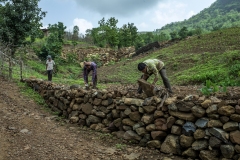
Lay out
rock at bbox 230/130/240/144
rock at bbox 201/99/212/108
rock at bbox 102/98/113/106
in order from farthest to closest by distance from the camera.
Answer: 1. rock at bbox 102/98/113/106
2. rock at bbox 201/99/212/108
3. rock at bbox 230/130/240/144

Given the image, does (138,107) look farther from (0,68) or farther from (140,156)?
(0,68)

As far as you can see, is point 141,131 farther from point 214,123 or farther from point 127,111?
point 214,123

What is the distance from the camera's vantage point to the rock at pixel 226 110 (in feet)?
14.1

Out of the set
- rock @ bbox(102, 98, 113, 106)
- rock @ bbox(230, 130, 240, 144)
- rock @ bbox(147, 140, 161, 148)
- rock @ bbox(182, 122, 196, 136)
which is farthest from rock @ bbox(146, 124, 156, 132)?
rock @ bbox(230, 130, 240, 144)

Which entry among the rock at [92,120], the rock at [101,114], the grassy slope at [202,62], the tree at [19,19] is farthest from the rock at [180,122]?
the tree at [19,19]

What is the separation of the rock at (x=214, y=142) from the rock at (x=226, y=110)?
47 centimetres

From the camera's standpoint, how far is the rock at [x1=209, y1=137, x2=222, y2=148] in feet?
14.5

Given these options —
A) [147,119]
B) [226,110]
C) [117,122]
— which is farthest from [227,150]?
[117,122]

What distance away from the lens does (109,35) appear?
35.9 m

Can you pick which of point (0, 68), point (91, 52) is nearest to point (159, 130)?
point (0, 68)

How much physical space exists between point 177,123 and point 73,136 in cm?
265

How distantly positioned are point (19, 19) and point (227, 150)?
40.6 ft

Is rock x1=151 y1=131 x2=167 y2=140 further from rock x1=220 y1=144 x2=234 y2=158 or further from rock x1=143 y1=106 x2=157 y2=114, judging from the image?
rock x1=220 y1=144 x2=234 y2=158

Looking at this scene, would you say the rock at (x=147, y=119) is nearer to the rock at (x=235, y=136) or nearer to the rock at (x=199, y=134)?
the rock at (x=199, y=134)
